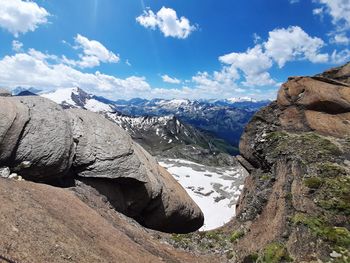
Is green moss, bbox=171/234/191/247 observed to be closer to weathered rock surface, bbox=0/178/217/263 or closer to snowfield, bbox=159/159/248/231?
weathered rock surface, bbox=0/178/217/263

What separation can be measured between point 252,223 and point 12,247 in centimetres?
2127

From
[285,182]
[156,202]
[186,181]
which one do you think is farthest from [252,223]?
[186,181]

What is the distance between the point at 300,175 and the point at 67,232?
19.3 m

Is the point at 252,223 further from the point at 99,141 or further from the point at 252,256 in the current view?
the point at 99,141

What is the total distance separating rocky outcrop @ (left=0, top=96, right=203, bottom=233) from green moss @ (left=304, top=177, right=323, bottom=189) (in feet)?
54.2

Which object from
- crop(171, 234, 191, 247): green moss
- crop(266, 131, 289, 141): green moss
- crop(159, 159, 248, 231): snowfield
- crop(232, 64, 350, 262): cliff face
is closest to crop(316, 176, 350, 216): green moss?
crop(232, 64, 350, 262): cliff face

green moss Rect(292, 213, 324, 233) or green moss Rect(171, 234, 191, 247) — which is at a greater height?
green moss Rect(292, 213, 324, 233)

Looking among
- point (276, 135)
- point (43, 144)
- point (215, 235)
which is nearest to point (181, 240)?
point (215, 235)

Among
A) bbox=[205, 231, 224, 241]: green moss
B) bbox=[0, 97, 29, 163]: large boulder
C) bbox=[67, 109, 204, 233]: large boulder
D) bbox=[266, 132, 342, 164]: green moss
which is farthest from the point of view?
bbox=[67, 109, 204, 233]: large boulder

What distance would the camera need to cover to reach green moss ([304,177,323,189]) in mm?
25391

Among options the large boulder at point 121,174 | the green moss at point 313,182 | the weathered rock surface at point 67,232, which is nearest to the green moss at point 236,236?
the weathered rock surface at point 67,232

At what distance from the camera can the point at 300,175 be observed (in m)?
27.6

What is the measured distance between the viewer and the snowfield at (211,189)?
103m

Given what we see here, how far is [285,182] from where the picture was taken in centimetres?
2836
